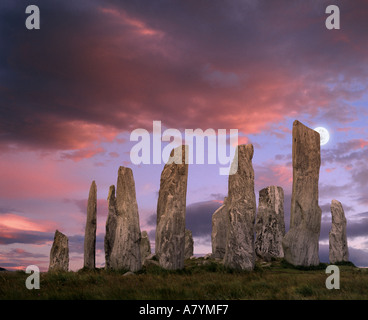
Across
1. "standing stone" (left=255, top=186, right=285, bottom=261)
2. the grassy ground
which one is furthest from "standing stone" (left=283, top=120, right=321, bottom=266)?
"standing stone" (left=255, top=186, right=285, bottom=261)

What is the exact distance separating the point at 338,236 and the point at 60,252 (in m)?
16.1

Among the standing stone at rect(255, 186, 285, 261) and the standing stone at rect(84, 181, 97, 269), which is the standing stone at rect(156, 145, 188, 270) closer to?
the standing stone at rect(84, 181, 97, 269)

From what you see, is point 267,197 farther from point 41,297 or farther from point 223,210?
point 41,297

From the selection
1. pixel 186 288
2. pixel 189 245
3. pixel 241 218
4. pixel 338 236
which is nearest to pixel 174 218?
pixel 241 218

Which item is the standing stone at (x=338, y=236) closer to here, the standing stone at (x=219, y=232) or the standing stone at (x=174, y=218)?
the standing stone at (x=219, y=232)

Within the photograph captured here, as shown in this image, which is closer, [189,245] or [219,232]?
[219,232]

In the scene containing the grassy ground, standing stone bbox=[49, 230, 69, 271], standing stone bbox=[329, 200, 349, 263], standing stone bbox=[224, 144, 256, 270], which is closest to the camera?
the grassy ground

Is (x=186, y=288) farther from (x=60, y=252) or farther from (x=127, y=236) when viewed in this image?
(x=60, y=252)

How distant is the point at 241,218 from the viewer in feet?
62.2

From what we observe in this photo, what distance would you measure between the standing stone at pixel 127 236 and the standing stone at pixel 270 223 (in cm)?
1038

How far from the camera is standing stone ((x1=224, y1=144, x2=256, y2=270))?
18.8m

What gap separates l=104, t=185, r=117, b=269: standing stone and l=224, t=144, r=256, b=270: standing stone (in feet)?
18.8

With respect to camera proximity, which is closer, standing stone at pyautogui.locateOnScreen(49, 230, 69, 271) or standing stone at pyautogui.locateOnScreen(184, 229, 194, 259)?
standing stone at pyautogui.locateOnScreen(49, 230, 69, 271)

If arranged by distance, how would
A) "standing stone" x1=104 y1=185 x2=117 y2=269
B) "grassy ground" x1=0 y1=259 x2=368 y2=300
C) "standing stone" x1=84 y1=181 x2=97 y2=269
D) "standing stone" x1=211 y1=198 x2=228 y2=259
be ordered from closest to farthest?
"grassy ground" x1=0 y1=259 x2=368 y2=300 < "standing stone" x1=104 y1=185 x2=117 y2=269 < "standing stone" x1=84 y1=181 x2=97 y2=269 < "standing stone" x1=211 y1=198 x2=228 y2=259
